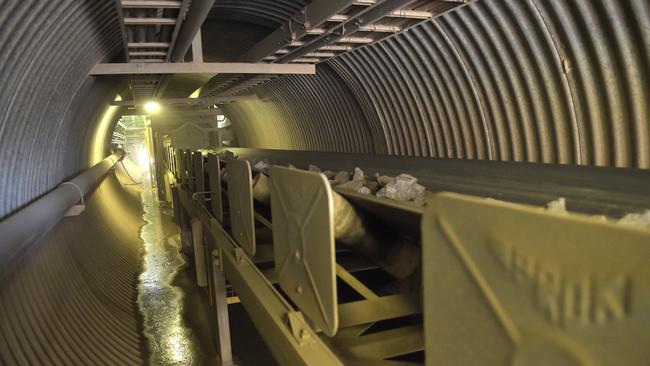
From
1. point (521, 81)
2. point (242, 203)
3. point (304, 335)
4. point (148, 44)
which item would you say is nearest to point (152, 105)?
point (148, 44)

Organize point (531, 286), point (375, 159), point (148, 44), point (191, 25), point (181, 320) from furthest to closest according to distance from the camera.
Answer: point (181, 320), point (375, 159), point (148, 44), point (191, 25), point (531, 286)

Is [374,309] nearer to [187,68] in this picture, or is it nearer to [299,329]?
[299,329]

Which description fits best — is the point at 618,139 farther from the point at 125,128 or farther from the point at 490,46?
the point at 125,128

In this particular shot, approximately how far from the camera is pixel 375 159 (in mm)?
6090

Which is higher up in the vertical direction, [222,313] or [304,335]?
[304,335]

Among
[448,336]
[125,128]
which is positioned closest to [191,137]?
[448,336]

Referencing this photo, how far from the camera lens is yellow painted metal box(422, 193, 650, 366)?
0.97 metres

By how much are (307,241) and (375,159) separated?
12.6ft

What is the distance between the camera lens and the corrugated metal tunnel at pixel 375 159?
1.37 meters

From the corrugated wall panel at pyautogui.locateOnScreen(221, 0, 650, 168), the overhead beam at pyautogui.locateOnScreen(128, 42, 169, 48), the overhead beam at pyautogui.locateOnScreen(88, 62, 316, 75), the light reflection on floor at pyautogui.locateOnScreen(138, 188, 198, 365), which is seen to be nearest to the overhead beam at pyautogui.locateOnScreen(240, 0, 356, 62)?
the overhead beam at pyautogui.locateOnScreen(88, 62, 316, 75)

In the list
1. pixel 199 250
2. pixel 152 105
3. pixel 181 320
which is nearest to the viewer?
pixel 199 250

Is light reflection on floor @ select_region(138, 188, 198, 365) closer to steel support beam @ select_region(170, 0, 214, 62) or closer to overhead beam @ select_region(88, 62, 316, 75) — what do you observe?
overhead beam @ select_region(88, 62, 316, 75)

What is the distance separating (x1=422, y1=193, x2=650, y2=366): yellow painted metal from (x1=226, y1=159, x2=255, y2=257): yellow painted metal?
2.15m

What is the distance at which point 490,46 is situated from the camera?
4938mm
